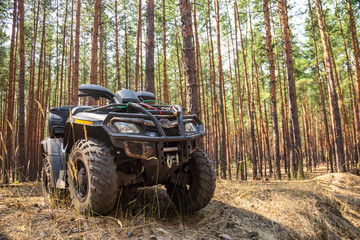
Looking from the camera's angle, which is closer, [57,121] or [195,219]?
[195,219]

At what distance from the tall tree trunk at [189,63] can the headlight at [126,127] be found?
9.67 feet

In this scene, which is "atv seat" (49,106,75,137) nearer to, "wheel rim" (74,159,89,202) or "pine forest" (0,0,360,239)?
"wheel rim" (74,159,89,202)

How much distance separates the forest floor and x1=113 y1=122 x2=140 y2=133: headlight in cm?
74

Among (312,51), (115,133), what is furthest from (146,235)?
(312,51)

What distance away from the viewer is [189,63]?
17.9 ft

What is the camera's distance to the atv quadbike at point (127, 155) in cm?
232

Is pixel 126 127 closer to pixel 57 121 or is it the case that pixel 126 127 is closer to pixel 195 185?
pixel 195 185

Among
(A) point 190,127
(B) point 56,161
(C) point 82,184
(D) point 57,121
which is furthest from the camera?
(D) point 57,121

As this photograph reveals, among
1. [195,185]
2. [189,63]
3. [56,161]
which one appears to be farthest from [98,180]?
[189,63]

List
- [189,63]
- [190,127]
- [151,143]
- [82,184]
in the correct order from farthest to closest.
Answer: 1. [189,63]
2. [190,127]
3. [82,184]
4. [151,143]

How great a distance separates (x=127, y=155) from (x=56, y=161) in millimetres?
1611

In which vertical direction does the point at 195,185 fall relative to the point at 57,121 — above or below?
below

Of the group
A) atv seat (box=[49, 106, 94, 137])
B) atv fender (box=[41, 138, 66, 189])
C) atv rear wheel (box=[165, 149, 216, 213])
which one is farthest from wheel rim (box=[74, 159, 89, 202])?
atv seat (box=[49, 106, 94, 137])

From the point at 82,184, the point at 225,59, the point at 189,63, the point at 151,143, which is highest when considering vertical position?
the point at 225,59
